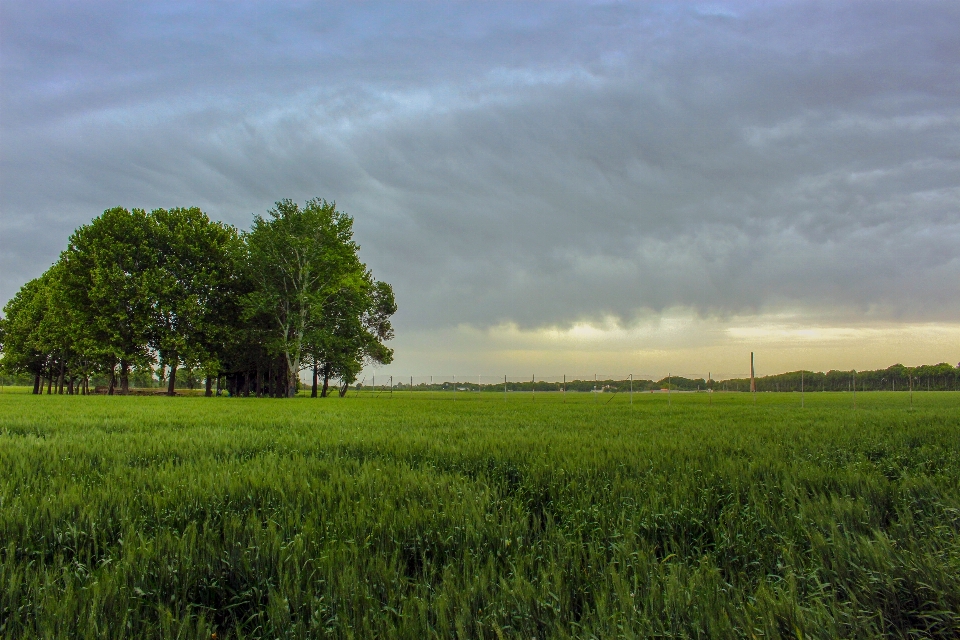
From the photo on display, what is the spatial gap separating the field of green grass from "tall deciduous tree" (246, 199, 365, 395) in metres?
34.7

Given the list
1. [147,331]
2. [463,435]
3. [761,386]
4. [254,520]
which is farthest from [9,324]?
[761,386]

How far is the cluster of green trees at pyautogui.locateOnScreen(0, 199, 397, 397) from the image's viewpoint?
37781 millimetres

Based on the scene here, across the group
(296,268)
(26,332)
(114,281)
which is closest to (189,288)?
(114,281)

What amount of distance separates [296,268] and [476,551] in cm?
4099

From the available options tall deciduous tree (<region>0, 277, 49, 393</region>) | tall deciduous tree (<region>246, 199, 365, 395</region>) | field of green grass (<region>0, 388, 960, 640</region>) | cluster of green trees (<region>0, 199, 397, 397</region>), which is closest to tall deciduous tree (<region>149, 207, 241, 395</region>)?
cluster of green trees (<region>0, 199, 397, 397</region>)

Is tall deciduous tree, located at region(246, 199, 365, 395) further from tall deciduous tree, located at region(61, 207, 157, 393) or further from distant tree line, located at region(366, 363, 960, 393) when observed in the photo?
distant tree line, located at region(366, 363, 960, 393)

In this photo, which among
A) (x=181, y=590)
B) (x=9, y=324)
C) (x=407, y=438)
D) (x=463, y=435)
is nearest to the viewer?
(x=181, y=590)

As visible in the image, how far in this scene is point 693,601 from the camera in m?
2.30

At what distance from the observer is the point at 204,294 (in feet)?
135

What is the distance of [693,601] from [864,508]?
8.26 ft

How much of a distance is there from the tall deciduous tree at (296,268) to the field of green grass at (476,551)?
34.7 metres

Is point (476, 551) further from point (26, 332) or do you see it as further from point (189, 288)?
point (26, 332)

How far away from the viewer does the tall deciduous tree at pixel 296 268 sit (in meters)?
39.1

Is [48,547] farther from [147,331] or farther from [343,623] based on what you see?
[147,331]
